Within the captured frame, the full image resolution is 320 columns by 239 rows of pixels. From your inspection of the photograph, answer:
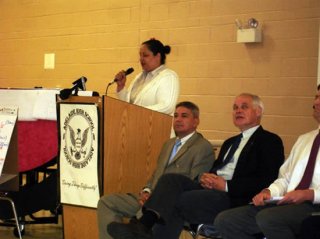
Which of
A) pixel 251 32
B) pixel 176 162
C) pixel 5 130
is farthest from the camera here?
pixel 251 32

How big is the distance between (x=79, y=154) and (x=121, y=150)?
0.26m

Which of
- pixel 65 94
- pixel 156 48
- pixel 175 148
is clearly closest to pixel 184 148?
pixel 175 148

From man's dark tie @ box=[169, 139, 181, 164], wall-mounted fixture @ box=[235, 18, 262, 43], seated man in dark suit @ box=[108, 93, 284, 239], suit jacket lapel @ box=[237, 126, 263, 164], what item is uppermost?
wall-mounted fixture @ box=[235, 18, 262, 43]

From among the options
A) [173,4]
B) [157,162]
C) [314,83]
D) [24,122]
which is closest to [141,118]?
[157,162]

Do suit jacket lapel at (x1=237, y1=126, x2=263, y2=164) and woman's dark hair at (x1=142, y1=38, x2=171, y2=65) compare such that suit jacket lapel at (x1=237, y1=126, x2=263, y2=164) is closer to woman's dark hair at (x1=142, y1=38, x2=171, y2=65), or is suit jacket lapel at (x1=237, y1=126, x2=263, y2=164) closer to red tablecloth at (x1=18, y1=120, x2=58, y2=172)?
woman's dark hair at (x1=142, y1=38, x2=171, y2=65)

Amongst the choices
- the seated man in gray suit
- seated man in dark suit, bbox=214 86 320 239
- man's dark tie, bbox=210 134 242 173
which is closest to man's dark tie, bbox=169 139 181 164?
the seated man in gray suit

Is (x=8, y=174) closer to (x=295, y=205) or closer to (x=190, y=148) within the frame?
(x=190, y=148)

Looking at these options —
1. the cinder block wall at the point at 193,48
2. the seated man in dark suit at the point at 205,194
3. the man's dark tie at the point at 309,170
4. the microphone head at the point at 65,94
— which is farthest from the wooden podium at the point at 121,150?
the cinder block wall at the point at 193,48

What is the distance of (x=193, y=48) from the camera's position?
5.51 meters

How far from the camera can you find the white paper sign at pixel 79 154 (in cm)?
367

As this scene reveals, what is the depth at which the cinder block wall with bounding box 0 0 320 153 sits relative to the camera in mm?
4867

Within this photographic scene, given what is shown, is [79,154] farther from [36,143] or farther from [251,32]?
[251,32]

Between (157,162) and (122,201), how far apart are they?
1.23 ft

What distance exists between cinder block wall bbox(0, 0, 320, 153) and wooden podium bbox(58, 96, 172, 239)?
1362 millimetres
